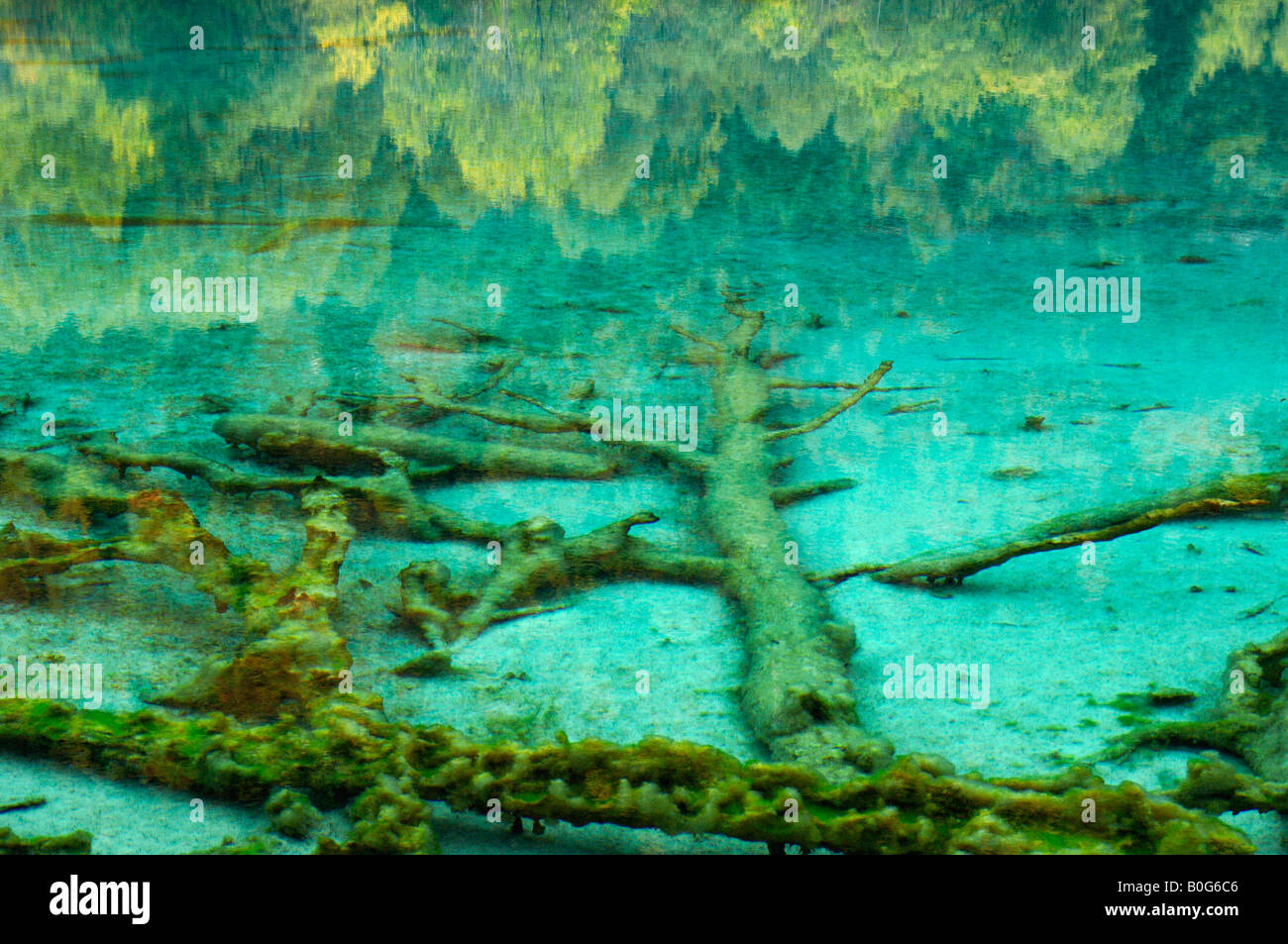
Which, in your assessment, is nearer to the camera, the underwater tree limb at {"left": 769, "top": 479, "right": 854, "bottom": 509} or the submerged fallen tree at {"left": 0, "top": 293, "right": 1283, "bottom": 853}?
the submerged fallen tree at {"left": 0, "top": 293, "right": 1283, "bottom": 853}

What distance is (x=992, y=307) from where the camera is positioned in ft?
15.3

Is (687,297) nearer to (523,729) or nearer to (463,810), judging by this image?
(523,729)

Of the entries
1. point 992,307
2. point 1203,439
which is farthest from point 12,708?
point 992,307

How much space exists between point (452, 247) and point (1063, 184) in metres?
3.16

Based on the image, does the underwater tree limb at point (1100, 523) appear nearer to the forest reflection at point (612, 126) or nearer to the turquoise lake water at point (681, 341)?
the turquoise lake water at point (681, 341)
